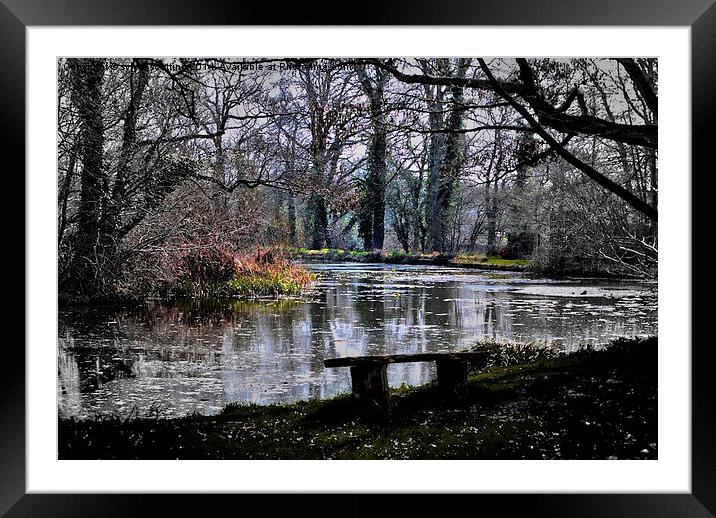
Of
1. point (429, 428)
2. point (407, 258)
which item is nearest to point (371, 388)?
point (429, 428)

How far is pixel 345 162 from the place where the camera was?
357 cm

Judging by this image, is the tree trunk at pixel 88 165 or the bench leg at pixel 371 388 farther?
the tree trunk at pixel 88 165

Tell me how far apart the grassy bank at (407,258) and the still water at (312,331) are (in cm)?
5

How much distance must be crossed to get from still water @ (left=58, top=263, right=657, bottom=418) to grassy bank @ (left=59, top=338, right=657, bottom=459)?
0.09 metres

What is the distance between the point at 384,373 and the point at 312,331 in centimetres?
48

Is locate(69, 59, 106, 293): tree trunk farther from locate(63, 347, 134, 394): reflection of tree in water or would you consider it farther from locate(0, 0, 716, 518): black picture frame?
locate(0, 0, 716, 518): black picture frame

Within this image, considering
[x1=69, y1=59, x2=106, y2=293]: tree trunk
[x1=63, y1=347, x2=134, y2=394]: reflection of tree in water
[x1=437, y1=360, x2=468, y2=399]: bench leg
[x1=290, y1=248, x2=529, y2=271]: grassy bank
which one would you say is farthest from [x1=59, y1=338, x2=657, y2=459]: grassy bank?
[x1=69, y1=59, x2=106, y2=293]: tree trunk

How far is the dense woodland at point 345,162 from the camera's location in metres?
3.46

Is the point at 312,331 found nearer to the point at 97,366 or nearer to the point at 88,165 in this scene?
the point at 97,366

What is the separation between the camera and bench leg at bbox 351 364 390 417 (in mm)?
3361
